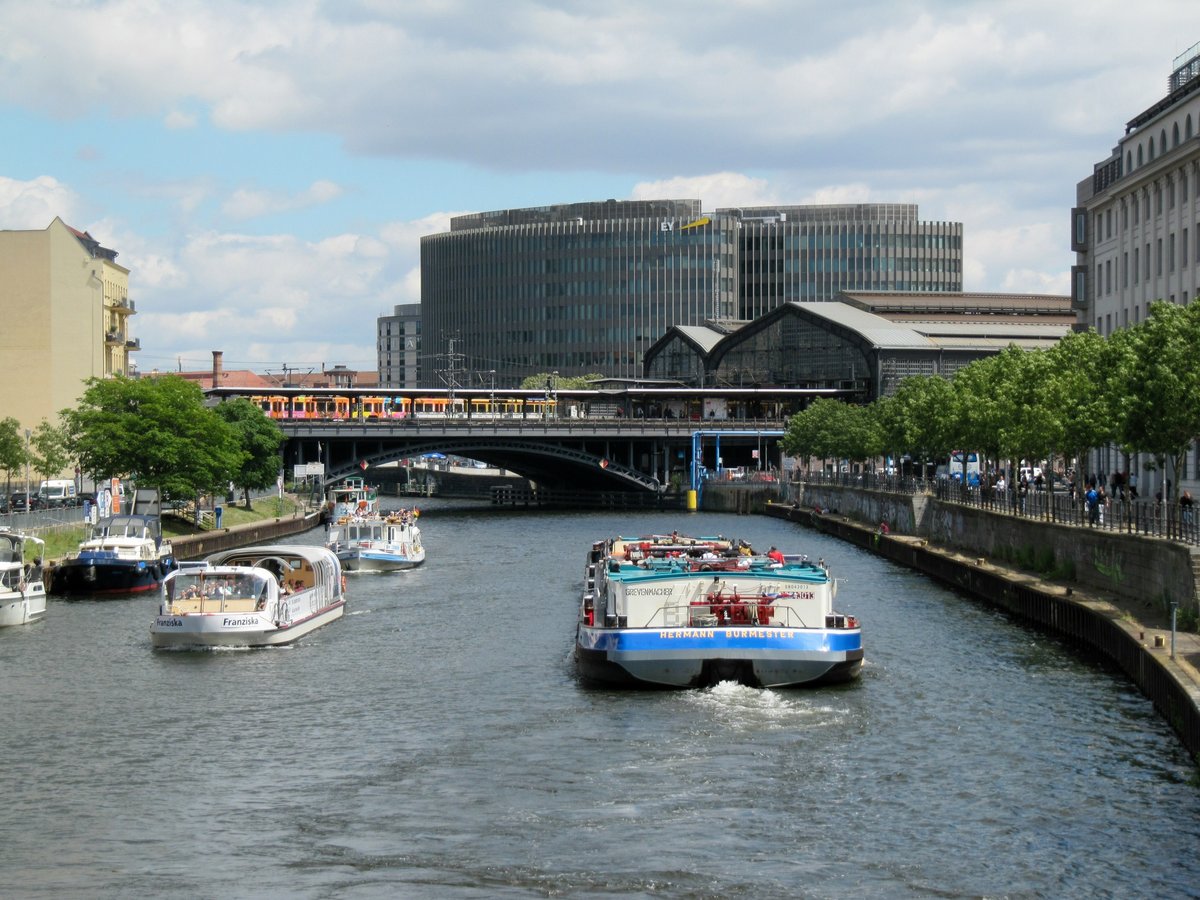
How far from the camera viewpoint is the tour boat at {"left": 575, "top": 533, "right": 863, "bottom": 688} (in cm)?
4525

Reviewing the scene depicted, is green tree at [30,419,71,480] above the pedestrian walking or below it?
above

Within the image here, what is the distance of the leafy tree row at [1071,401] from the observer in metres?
57.5

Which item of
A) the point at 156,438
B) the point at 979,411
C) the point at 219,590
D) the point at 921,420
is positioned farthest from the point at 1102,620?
the point at 156,438

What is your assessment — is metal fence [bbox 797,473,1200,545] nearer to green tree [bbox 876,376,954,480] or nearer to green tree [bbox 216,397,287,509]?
green tree [bbox 876,376,954,480]

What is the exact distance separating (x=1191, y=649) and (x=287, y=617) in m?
28.9

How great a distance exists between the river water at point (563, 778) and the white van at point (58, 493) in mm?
56371

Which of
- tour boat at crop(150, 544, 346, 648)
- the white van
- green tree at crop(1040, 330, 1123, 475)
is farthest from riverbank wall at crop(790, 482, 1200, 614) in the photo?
the white van

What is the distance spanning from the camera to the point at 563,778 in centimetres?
3575

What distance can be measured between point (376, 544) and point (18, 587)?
2861 centimetres

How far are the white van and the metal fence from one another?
166 ft

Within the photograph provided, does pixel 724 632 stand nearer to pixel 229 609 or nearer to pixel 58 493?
pixel 229 609

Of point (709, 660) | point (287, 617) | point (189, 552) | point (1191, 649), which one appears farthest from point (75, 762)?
point (189, 552)

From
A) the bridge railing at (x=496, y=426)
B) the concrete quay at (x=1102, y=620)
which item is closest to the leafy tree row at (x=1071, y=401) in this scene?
the concrete quay at (x=1102, y=620)

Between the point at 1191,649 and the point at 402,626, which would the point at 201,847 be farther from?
the point at 402,626
